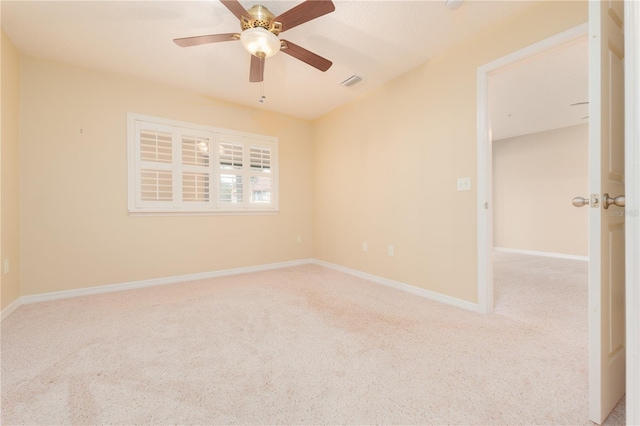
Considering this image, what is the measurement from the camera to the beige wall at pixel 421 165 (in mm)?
2346

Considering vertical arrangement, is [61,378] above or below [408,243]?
below

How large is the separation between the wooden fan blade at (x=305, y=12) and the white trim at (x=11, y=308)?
3271 mm

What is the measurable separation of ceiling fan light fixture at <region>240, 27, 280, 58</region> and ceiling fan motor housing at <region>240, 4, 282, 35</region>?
6 cm

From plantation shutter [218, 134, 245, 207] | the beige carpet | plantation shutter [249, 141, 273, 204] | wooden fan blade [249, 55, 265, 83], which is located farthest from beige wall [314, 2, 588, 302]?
wooden fan blade [249, 55, 265, 83]

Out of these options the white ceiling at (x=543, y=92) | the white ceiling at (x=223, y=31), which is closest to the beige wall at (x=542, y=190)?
the white ceiling at (x=543, y=92)

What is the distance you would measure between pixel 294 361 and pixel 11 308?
108 inches

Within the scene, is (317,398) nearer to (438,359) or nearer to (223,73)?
(438,359)

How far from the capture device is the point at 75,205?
282 cm

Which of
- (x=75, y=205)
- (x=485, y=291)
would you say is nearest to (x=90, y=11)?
(x=75, y=205)

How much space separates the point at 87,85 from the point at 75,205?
1.32 metres

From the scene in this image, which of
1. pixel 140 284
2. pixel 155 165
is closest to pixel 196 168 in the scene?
pixel 155 165

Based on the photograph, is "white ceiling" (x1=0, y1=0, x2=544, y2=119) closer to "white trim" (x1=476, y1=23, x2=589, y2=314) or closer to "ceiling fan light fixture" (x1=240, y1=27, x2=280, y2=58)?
"ceiling fan light fixture" (x1=240, y1=27, x2=280, y2=58)

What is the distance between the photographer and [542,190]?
536 cm

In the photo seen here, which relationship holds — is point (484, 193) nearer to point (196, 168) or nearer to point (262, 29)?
point (262, 29)
